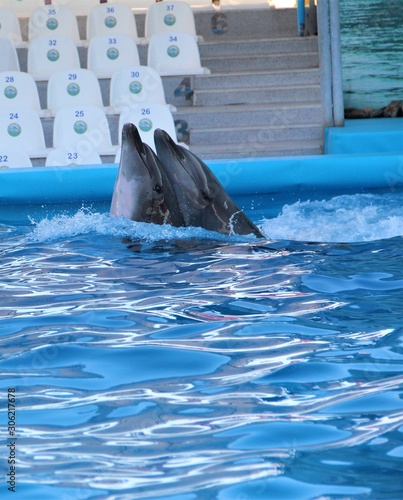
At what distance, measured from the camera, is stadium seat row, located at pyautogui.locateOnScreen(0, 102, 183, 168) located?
26.8 feet

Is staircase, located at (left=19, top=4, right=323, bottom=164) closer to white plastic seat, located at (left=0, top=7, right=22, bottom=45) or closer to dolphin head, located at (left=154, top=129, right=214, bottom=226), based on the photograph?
white plastic seat, located at (left=0, top=7, right=22, bottom=45)

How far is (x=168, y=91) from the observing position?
32.6 ft

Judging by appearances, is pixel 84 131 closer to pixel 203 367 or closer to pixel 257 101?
pixel 257 101

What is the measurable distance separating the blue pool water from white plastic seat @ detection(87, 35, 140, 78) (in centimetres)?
476

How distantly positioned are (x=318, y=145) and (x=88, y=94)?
243cm

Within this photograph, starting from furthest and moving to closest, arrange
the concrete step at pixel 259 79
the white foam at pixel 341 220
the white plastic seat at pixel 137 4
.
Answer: the white plastic seat at pixel 137 4
the concrete step at pixel 259 79
the white foam at pixel 341 220

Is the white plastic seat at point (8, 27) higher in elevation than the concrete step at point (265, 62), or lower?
higher

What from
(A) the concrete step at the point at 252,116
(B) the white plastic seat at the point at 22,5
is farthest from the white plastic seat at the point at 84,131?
(B) the white plastic seat at the point at 22,5

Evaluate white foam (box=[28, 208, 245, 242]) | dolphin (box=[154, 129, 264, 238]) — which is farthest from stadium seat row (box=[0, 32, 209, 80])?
dolphin (box=[154, 129, 264, 238])

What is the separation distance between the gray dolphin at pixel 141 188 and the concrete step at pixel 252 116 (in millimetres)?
4766

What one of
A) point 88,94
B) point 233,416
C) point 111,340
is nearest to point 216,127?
point 88,94

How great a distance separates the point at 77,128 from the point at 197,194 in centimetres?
349

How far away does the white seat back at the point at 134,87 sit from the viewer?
8820 millimetres

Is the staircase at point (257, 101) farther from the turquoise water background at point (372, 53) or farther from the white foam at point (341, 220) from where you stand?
the white foam at point (341, 220)
